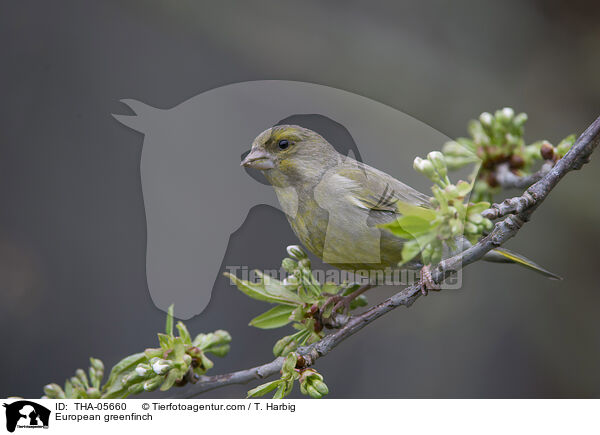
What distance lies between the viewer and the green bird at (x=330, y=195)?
1460 mm

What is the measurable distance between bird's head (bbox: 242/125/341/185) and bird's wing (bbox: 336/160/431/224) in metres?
0.06

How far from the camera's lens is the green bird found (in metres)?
1.46

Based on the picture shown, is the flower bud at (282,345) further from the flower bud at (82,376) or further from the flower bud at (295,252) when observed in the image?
the flower bud at (82,376)

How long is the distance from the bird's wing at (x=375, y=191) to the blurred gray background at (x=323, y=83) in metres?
0.68

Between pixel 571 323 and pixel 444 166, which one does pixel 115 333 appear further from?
pixel 571 323

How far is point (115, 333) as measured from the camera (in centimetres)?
224

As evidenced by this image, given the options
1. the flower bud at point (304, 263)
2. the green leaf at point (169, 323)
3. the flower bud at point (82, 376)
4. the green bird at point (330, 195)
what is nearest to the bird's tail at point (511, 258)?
the green bird at point (330, 195)

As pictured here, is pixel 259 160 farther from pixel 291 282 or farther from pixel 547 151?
pixel 547 151

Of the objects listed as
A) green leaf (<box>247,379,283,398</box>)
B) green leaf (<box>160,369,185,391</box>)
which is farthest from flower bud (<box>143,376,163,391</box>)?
green leaf (<box>247,379,283,398</box>)

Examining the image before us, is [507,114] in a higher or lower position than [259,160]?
lower

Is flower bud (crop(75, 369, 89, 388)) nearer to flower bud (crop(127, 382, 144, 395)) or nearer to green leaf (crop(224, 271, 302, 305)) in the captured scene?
flower bud (crop(127, 382, 144, 395))

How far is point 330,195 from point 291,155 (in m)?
0.15

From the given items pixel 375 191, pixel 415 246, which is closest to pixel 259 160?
pixel 375 191
